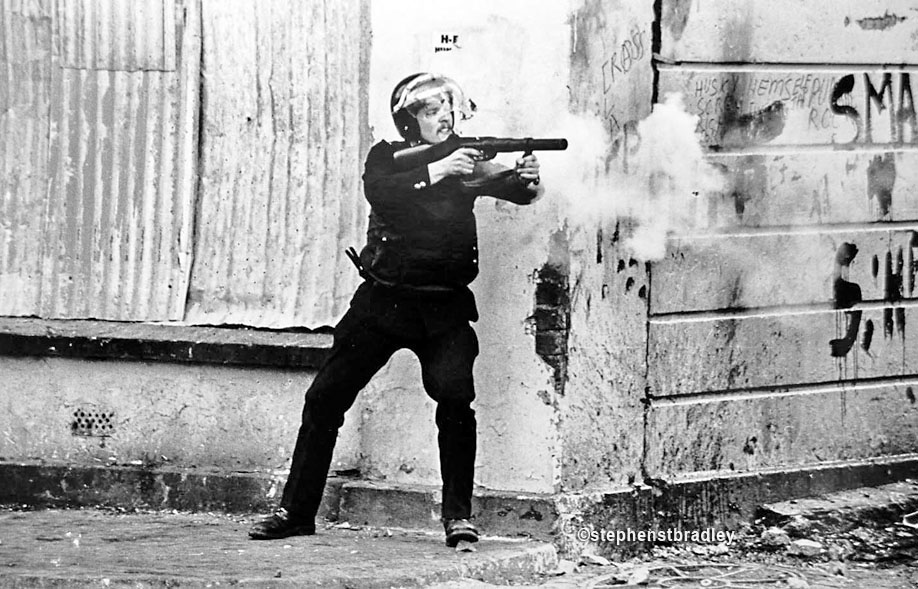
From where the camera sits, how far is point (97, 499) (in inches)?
275

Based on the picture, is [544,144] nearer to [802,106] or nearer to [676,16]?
[676,16]

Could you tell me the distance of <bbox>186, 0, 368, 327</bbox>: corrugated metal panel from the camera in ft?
22.5

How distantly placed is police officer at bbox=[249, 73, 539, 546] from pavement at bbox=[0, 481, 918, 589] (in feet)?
0.69

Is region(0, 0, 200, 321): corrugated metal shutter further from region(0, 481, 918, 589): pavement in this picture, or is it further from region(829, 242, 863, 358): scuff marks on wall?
region(829, 242, 863, 358): scuff marks on wall

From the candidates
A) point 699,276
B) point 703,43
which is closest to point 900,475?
point 699,276

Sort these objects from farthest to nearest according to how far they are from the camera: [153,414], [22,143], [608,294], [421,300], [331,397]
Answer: [22,143], [153,414], [608,294], [331,397], [421,300]

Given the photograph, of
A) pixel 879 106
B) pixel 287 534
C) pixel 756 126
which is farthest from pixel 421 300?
pixel 879 106

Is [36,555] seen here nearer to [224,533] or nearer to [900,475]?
[224,533]

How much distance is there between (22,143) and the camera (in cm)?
715

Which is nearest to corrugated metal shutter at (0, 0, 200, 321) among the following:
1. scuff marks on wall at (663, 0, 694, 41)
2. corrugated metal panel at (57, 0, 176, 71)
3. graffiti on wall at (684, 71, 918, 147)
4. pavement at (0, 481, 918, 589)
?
corrugated metal panel at (57, 0, 176, 71)

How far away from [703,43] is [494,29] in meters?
0.93

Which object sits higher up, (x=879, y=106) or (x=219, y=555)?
(x=879, y=106)

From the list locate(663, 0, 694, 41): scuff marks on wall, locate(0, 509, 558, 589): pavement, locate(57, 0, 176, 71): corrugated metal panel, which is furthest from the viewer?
locate(57, 0, 176, 71): corrugated metal panel

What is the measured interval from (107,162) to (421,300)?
1746mm
